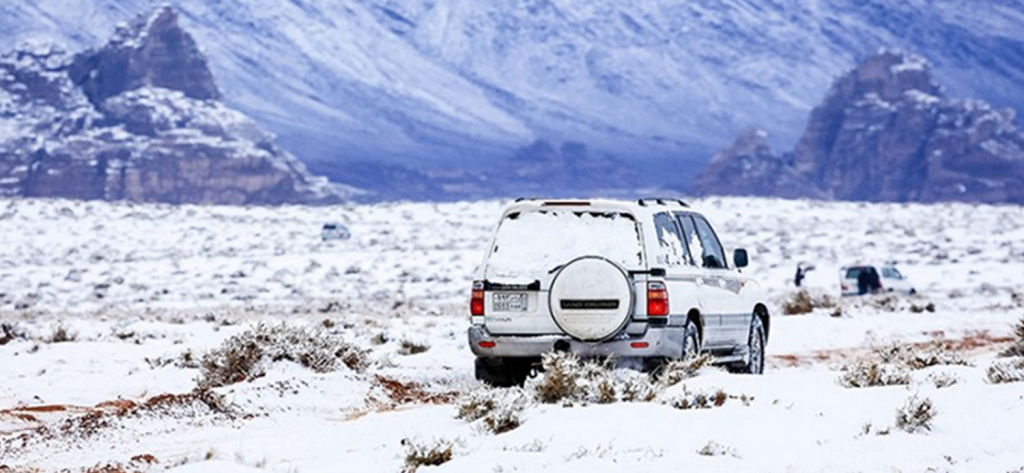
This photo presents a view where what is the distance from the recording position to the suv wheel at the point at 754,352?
15987 millimetres

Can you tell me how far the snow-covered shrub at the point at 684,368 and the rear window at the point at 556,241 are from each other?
3.29ft

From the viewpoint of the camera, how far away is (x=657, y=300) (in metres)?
13.8

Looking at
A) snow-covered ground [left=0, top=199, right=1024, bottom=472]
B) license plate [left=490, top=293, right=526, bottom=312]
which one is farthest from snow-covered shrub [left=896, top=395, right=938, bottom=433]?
license plate [left=490, top=293, right=526, bottom=312]

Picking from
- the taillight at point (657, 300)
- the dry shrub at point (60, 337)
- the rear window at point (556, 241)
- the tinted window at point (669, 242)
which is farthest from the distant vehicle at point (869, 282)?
the taillight at point (657, 300)

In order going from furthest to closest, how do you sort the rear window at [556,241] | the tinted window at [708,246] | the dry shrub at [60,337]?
the dry shrub at [60,337] < the tinted window at [708,246] < the rear window at [556,241]

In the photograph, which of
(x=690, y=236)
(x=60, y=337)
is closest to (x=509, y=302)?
(x=690, y=236)

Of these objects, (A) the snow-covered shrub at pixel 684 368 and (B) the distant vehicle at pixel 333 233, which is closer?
(A) the snow-covered shrub at pixel 684 368

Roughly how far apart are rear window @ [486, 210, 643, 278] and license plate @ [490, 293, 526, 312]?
17 centimetres

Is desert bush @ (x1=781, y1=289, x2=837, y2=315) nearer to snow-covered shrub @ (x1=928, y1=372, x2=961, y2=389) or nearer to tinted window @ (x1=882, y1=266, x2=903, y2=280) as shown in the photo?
tinted window @ (x1=882, y1=266, x2=903, y2=280)

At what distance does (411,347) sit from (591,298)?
771cm

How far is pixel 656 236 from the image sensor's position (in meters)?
14.1

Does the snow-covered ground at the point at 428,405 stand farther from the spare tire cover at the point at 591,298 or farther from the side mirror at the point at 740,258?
the side mirror at the point at 740,258

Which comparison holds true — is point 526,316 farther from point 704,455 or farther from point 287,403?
point 704,455

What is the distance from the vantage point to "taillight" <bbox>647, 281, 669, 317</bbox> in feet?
45.2
